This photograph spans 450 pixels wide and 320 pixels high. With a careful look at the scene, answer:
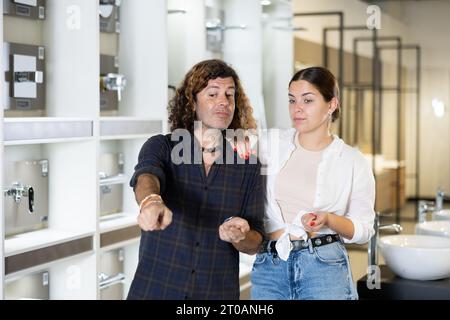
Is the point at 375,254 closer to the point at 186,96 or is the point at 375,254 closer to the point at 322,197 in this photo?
the point at 322,197

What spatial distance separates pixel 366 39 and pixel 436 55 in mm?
558

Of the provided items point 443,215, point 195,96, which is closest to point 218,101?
point 195,96

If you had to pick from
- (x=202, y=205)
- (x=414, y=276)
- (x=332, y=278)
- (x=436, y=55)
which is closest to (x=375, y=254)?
(x=414, y=276)

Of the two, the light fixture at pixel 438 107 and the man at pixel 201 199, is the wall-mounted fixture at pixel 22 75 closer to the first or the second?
the man at pixel 201 199

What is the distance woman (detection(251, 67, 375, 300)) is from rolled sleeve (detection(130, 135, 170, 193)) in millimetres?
121

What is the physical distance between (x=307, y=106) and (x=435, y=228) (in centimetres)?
95

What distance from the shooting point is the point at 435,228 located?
5.28ft

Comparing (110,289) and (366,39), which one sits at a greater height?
(366,39)

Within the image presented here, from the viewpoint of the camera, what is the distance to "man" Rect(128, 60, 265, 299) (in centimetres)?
77

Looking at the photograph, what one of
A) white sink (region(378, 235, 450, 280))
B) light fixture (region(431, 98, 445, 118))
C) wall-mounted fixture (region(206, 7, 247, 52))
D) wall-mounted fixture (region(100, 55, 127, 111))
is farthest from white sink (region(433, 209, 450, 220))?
wall-mounted fixture (region(100, 55, 127, 111))

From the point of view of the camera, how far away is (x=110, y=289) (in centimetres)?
148

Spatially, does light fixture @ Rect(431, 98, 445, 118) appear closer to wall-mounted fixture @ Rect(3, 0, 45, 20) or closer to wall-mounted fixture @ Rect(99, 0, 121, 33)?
wall-mounted fixture @ Rect(99, 0, 121, 33)

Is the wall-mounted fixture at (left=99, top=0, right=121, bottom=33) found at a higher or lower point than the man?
higher

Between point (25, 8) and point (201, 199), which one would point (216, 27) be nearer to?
point (25, 8)
